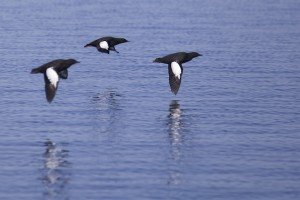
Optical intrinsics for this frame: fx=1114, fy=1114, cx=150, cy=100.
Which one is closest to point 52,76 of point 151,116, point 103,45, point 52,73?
point 52,73

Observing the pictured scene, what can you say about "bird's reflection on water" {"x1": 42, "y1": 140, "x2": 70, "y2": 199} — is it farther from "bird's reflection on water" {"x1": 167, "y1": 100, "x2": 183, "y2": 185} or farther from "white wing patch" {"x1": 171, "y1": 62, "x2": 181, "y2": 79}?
"white wing patch" {"x1": 171, "y1": 62, "x2": 181, "y2": 79}

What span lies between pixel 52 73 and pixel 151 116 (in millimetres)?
3436

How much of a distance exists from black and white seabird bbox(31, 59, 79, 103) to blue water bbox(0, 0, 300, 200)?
755 mm

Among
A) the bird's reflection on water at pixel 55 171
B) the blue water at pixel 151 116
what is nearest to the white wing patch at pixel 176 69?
the blue water at pixel 151 116

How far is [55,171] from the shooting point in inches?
1083

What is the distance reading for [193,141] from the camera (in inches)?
1233

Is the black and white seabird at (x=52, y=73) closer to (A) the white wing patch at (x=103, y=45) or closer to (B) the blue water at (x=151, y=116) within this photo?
(B) the blue water at (x=151, y=116)

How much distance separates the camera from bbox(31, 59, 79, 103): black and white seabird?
3450cm

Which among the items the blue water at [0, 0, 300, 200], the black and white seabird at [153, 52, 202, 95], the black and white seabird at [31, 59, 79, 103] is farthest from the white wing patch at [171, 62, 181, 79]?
the black and white seabird at [31, 59, 79, 103]

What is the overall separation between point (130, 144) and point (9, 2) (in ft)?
151

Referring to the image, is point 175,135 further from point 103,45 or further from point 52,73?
point 103,45

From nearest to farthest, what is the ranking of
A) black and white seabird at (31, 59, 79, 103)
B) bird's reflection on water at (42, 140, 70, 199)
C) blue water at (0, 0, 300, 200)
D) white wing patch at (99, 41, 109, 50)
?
1. bird's reflection on water at (42, 140, 70, 199)
2. blue water at (0, 0, 300, 200)
3. black and white seabird at (31, 59, 79, 103)
4. white wing patch at (99, 41, 109, 50)

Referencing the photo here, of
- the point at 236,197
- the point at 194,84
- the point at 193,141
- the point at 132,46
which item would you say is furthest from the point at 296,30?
the point at 236,197

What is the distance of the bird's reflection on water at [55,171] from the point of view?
83.5 feet
